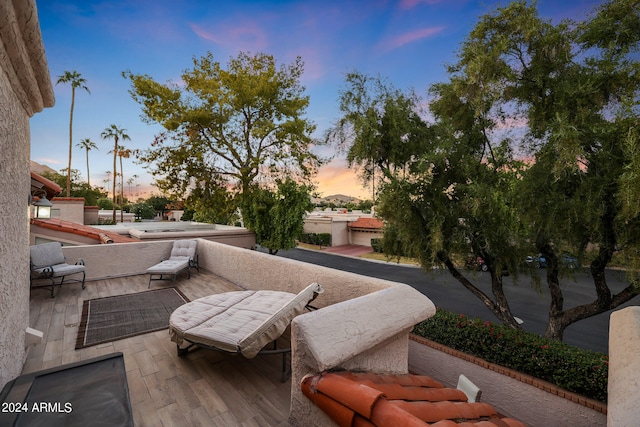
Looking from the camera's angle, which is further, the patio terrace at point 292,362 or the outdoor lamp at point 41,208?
the outdoor lamp at point 41,208

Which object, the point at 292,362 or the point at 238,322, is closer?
the point at 292,362

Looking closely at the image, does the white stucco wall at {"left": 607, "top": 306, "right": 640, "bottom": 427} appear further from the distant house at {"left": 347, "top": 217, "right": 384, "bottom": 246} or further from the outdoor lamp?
the distant house at {"left": 347, "top": 217, "right": 384, "bottom": 246}

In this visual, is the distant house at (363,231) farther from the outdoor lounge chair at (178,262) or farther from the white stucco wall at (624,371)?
the white stucco wall at (624,371)

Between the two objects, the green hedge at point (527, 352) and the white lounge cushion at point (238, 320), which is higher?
the white lounge cushion at point (238, 320)

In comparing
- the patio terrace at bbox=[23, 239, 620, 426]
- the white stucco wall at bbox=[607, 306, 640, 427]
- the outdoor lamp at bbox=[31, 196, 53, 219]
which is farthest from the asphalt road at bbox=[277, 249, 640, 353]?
the outdoor lamp at bbox=[31, 196, 53, 219]

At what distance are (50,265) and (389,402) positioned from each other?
311 inches

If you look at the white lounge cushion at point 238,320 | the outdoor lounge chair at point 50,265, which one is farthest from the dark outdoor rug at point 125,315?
the white lounge cushion at point 238,320

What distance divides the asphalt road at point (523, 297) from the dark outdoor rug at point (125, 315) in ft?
18.3

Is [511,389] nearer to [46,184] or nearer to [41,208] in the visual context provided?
[46,184]

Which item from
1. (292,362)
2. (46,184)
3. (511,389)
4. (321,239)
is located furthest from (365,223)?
(292,362)

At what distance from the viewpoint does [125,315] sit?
4.98 m

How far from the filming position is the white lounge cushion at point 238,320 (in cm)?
301

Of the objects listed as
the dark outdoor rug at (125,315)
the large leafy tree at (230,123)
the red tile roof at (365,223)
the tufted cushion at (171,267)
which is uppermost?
the large leafy tree at (230,123)

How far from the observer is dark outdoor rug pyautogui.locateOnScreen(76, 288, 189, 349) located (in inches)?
167
